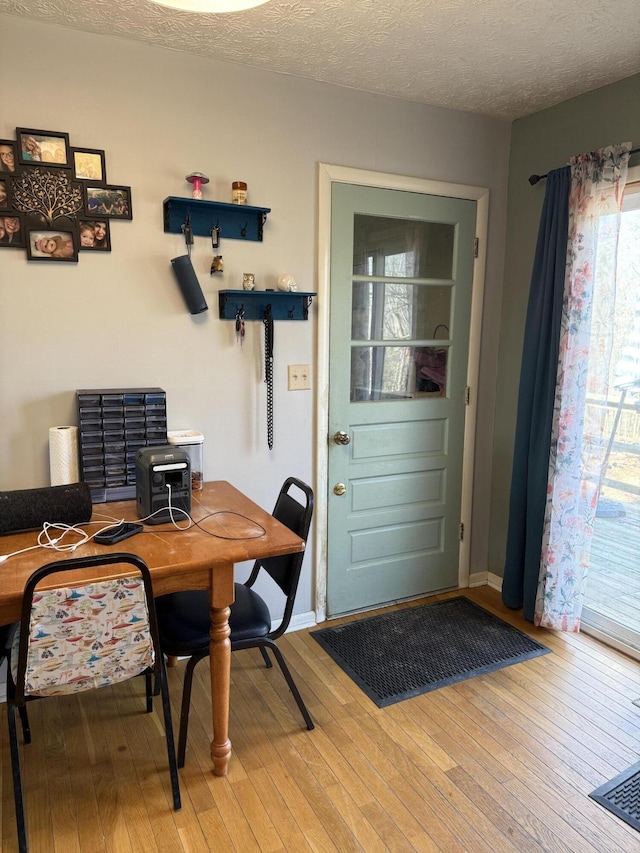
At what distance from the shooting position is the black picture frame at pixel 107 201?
2227 mm

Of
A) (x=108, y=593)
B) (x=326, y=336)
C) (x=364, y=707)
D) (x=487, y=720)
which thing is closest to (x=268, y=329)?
(x=326, y=336)

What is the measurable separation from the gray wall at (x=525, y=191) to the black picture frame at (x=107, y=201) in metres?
1.97

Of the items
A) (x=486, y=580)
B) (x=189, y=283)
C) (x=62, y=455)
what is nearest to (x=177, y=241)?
(x=189, y=283)

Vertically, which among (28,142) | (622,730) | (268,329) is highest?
(28,142)

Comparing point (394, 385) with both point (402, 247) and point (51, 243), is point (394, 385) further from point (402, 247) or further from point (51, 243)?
point (51, 243)

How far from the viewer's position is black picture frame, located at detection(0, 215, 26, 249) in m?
2.10

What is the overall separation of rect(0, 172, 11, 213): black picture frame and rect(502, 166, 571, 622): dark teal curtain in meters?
2.27

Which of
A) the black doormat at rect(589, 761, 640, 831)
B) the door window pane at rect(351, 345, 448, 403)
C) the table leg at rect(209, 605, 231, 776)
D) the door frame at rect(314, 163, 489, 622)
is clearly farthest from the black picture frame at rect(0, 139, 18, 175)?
the black doormat at rect(589, 761, 640, 831)

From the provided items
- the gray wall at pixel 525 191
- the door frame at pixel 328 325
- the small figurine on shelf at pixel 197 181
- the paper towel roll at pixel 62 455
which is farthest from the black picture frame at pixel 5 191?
the gray wall at pixel 525 191

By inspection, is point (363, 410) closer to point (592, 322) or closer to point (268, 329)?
point (268, 329)

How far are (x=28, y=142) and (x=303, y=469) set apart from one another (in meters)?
1.71

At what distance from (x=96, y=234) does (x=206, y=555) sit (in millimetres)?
1320

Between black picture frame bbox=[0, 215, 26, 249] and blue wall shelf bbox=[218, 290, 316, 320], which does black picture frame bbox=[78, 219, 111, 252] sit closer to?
black picture frame bbox=[0, 215, 26, 249]

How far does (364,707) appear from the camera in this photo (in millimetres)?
2318
